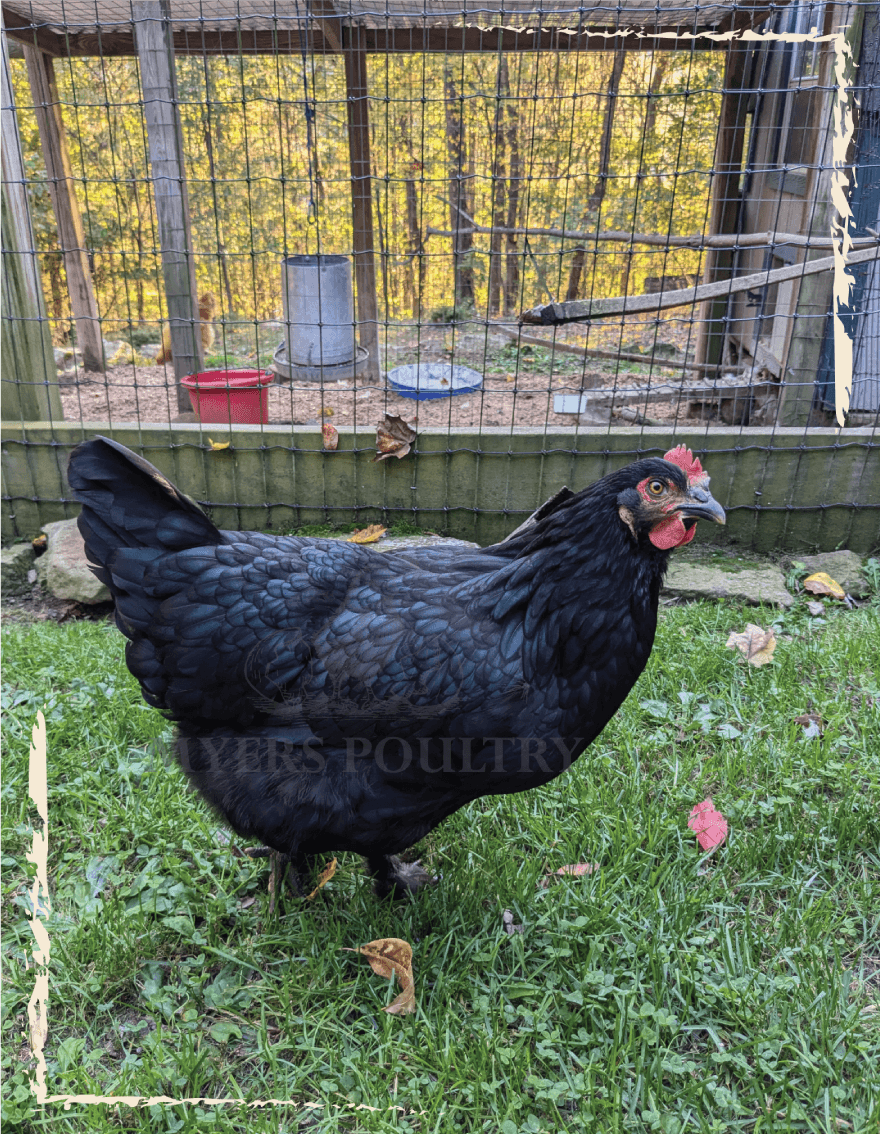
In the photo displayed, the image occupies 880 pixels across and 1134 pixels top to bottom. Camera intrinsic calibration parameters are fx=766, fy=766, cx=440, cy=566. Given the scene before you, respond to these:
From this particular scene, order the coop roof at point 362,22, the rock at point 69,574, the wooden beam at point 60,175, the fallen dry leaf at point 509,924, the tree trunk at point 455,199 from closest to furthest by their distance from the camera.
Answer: the fallen dry leaf at point 509,924 < the rock at point 69,574 < the coop roof at point 362,22 < the wooden beam at point 60,175 < the tree trunk at point 455,199

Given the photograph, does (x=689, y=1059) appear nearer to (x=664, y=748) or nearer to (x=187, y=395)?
(x=664, y=748)

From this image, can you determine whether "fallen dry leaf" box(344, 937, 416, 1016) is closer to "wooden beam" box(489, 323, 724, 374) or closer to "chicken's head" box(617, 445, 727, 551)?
"chicken's head" box(617, 445, 727, 551)

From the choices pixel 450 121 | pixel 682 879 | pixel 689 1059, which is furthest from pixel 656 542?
pixel 450 121

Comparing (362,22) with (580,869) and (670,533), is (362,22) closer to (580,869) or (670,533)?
(670,533)

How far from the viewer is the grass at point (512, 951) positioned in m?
1.71

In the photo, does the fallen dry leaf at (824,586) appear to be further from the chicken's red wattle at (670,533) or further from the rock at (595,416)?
the rock at (595,416)

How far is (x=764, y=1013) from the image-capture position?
1.85 m

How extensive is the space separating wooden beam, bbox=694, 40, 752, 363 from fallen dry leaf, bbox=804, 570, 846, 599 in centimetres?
199

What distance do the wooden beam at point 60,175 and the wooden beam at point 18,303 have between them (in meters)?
1.37

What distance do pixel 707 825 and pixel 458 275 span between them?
477 cm

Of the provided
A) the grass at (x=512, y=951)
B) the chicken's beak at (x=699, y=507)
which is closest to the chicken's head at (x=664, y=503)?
the chicken's beak at (x=699, y=507)

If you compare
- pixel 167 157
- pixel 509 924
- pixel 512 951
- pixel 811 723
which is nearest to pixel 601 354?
pixel 167 157

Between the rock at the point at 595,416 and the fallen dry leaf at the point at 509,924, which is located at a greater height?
the rock at the point at 595,416

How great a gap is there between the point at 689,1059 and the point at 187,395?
448cm
